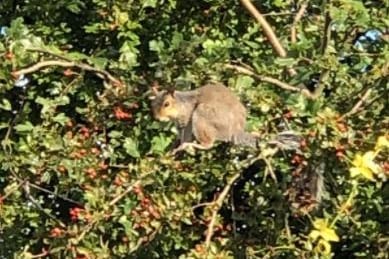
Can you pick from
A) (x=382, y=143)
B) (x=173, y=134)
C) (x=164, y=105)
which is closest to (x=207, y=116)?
(x=173, y=134)

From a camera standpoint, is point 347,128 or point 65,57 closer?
point 347,128

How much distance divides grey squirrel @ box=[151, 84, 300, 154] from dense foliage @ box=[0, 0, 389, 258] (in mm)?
44

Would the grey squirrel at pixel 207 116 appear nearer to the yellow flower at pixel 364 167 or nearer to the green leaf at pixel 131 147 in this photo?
the green leaf at pixel 131 147

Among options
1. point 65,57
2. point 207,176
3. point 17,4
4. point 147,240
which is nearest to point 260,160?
point 207,176

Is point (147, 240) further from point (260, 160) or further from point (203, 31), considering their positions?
point (203, 31)

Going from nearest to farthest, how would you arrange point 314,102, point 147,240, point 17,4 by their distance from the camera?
point 314,102
point 147,240
point 17,4

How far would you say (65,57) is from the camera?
3838mm

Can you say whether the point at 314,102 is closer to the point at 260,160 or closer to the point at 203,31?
the point at 260,160

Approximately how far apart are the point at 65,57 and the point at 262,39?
708 millimetres

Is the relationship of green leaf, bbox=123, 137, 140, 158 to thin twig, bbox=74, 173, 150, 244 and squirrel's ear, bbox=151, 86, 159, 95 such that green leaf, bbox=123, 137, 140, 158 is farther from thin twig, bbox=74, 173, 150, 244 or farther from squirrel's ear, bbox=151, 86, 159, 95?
thin twig, bbox=74, 173, 150, 244

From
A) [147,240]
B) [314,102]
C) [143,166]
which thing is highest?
[314,102]

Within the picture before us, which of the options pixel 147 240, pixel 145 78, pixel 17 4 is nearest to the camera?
pixel 147 240

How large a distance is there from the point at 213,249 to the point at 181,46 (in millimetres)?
638

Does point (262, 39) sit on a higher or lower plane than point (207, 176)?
higher
